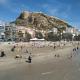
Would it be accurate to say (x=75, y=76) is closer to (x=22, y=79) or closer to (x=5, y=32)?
(x=22, y=79)

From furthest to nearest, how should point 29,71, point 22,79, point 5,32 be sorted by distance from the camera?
point 5,32 → point 29,71 → point 22,79

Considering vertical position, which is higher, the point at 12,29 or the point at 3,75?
the point at 12,29

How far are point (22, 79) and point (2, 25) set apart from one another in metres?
115

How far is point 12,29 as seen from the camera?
13975 cm

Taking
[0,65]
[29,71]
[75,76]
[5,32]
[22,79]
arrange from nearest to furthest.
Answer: [22,79]
[75,76]
[29,71]
[0,65]
[5,32]

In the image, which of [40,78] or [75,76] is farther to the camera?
[75,76]

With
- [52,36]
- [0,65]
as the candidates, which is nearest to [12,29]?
[52,36]

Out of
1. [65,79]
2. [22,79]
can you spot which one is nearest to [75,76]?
[65,79]

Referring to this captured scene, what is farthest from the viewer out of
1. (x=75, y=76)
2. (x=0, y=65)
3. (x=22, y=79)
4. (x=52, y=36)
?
(x=52, y=36)

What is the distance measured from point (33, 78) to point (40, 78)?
28.5 inches

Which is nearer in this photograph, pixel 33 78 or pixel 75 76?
pixel 33 78

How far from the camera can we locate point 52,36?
165 meters

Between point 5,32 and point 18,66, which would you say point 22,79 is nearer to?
point 18,66

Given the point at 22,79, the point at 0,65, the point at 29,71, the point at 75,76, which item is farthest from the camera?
the point at 0,65
